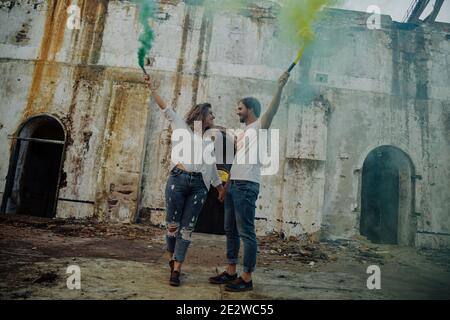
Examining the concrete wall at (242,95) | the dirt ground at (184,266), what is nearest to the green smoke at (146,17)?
the concrete wall at (242,95)

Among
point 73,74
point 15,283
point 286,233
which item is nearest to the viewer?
point 15,283

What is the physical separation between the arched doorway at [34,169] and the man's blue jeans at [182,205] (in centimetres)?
572

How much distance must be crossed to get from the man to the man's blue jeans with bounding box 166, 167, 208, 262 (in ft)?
1.15

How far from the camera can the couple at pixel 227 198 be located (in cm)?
279

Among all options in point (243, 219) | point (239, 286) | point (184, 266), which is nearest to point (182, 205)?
point (243, 219)

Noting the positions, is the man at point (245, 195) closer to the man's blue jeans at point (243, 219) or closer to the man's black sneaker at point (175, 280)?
the man's blue jeans at point (243, 219)

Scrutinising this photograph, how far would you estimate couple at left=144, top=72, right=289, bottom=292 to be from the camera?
9.16ft

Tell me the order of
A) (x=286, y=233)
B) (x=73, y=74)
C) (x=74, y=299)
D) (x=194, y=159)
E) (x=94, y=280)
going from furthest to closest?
(x=73, y=74), (x=286, y=233), (x=194, y=159), (x=94, y=280), (x=74, y=299)

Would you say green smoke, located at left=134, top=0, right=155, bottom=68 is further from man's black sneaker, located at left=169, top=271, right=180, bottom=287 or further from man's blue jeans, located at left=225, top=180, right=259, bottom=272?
man's black sneaker, located at left=169, top=271, right=180, bottom=287

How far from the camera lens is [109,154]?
7.12m

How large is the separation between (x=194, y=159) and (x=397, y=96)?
7198mm

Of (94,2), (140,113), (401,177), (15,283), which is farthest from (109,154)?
(401,177)

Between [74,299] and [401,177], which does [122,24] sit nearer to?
[74,299]

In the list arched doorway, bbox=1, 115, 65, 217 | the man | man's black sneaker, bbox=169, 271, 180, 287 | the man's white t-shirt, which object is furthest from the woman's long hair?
arched doorway, bbox=1, 115, 65, 217
